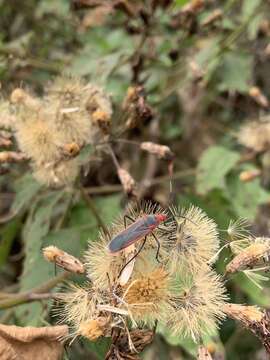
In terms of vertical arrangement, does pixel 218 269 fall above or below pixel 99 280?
below

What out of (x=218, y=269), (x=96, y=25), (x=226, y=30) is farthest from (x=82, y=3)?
(x=218, y=269)

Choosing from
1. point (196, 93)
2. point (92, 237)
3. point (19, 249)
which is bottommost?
point (19, 249)

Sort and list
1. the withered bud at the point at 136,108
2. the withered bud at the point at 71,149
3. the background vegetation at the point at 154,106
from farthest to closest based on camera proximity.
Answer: the background vegetation at the point at 154,106, the withered bud at the point at 136,108, the withered bud at the point at 71,149

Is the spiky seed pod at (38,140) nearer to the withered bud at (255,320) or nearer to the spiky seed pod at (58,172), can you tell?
the spiky seed pod at (58,172)

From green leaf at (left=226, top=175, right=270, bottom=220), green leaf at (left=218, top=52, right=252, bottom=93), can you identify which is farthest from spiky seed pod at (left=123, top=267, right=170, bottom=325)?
green leaf at (left=218, top=52, right=252, bottom=93)

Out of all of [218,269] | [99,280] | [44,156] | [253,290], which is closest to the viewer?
[99,280]

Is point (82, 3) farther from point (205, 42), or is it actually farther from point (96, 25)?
point (205, 42)

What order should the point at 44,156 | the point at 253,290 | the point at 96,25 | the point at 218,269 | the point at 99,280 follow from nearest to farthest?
the point at 99,280 → the point at 218,269 → the point at 44,156 → the point at 253,290 → the point at 96,25

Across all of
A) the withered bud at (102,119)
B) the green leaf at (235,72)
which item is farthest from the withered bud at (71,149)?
the green leaf at (235,72)
